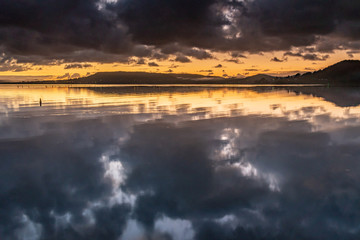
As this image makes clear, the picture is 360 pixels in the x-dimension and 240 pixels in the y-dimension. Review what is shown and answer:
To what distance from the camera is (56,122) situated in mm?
25250

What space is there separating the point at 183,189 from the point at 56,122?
61.5ft

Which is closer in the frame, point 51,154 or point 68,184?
point 68,184

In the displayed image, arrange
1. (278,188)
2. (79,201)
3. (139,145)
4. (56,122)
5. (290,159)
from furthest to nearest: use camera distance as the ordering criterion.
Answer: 1. (56,122)
2. (139,145)
3. (290,159)
4. (278,188)
5. (79,201)

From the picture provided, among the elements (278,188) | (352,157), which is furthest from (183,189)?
(352,157)

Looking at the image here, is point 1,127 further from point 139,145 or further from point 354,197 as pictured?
point 354,197

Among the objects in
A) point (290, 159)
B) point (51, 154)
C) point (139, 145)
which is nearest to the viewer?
point (290, 159)

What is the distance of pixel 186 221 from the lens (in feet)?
25.7

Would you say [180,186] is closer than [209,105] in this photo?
Yes

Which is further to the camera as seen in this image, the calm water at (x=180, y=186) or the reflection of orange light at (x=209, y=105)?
the reflection of orange light at (x=209, y=105)

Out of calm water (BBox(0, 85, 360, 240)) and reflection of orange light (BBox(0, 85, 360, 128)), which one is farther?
reflection of orange light (BBox(0, 85, 360, 128))

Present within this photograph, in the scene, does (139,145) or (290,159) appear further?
(139,145)

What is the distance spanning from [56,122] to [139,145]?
39.9 ft

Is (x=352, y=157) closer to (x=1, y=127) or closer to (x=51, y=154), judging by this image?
(x=51, y=154)

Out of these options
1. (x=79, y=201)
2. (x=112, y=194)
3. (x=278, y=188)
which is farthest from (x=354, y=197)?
(x=79, y=201)
